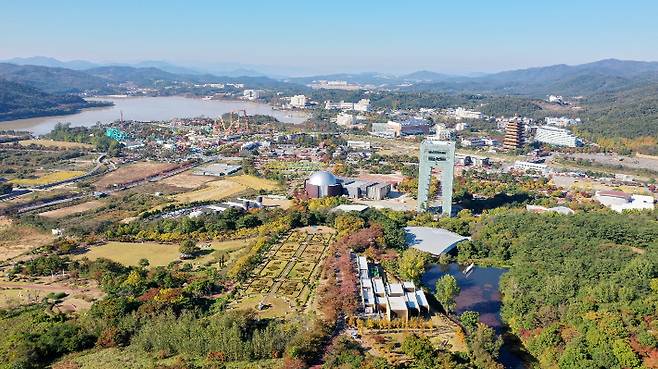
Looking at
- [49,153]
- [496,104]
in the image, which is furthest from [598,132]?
[49,153]

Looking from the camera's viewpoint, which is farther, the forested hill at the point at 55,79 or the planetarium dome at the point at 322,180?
the forested hill at the point at 55,79

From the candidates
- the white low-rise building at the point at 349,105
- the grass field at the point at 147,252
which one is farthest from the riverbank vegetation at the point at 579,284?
the white low-rise building at the point at 349,105

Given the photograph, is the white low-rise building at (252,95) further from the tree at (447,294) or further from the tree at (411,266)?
the tree at (447,294)

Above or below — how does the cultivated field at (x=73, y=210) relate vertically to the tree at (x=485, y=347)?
below

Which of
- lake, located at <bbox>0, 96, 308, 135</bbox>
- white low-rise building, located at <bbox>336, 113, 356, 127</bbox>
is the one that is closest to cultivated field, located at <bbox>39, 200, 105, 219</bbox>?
lake, located at <bbox>0, 96, 308, 135</bbox>

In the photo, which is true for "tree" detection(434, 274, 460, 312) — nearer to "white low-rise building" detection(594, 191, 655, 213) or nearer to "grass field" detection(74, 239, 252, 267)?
"grass field" detection(74, 239, 252, 267)

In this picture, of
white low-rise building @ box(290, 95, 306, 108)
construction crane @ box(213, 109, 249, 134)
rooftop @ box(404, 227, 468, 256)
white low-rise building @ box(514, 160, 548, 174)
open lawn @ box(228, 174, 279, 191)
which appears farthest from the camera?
white low-rise building @ box(290, 95, 306, 108)
